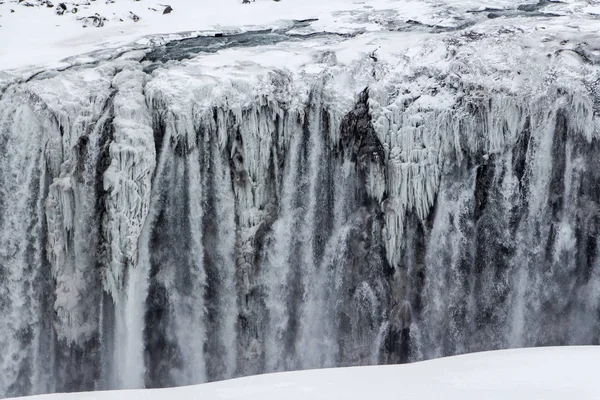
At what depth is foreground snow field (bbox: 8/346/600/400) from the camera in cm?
453

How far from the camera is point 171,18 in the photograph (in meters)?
10.8

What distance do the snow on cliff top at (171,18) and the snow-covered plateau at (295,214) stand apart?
4.25ft

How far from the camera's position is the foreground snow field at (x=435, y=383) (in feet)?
14.9

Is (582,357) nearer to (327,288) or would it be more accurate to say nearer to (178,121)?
(327,288)

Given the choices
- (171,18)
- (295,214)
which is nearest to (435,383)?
(295,214)

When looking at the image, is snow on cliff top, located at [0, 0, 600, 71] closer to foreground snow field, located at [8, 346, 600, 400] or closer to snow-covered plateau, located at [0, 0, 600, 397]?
snow-covered plateau, located at [0, 0, 600, 397]

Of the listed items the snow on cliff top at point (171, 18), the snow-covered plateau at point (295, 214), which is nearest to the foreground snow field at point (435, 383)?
the snow-covered plateau at point (295, 214)

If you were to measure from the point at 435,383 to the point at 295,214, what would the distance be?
382 cm

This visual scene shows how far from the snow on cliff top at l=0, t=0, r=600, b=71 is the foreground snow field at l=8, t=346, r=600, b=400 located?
5444 millimetres

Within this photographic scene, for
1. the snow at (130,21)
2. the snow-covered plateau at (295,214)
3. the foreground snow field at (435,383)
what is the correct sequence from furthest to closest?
1. the snow at (130,21)
2. the snow-covered plateau at (295,214)
3. the foreground snow field at (435,383)

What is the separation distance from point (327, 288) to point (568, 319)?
2.62 m

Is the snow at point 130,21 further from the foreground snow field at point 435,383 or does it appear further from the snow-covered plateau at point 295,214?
the foreground snow field at point 435,383

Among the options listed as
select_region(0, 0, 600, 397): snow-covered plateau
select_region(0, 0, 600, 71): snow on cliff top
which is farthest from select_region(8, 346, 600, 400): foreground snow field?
select_region(0, 0, 600, 71): snow on cliff top

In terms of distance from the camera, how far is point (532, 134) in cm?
798
